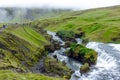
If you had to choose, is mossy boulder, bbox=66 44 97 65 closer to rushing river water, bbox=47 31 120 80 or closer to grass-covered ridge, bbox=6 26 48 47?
rushing river water, bbox=47 31 120 80

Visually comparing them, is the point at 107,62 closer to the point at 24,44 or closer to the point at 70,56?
the point at 70,56

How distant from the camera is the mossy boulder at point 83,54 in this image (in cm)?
9571

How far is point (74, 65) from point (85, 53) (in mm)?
7731

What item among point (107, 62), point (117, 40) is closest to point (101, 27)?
point (117, 40)

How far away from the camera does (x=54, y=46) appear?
131375mm

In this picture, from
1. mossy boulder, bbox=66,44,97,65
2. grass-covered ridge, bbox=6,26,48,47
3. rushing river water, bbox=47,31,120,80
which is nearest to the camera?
rushing river water, bbox=47,31,120,80

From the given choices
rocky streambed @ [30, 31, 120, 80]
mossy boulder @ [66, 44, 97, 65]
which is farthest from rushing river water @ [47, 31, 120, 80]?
mossy boulder @ [66, 44, 97, 65]

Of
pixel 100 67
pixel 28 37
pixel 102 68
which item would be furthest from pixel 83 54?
pixel 28 37

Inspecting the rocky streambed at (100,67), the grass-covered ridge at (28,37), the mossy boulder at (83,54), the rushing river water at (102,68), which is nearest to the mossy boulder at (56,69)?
the rocky streambed at (100,67)

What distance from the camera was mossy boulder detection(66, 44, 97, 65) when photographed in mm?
95706

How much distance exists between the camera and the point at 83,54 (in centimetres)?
10138

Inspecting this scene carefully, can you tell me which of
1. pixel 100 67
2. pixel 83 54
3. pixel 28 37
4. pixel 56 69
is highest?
pixel 28 37

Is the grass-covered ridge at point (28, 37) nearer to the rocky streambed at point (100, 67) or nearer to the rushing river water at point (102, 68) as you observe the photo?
the rocky streambed at point (100, 67)

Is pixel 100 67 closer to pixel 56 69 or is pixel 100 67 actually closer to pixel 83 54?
pixel 83 54
